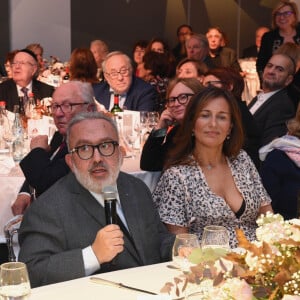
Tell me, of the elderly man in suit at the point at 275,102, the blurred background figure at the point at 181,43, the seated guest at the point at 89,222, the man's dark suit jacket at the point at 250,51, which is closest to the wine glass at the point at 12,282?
the seated guest at the point at 89,222

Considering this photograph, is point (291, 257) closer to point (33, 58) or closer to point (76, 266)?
point (76, 266)

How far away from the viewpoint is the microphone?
7.55 ft

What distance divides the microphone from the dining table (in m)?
0.20

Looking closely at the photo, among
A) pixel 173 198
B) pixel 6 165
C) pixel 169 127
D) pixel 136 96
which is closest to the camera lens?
pixel 173 198

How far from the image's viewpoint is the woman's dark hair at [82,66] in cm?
704

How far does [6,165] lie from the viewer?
413cm

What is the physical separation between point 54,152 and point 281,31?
461cm

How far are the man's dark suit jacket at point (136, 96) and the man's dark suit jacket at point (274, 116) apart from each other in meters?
1.28

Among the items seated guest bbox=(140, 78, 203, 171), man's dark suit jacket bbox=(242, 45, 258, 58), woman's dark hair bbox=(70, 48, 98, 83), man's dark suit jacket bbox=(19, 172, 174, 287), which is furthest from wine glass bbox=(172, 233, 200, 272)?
man's dark suit jacket bbox=(242, 45, 258, 58)

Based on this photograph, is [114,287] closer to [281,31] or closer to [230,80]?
[230,80]

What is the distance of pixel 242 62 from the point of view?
10.3 meters

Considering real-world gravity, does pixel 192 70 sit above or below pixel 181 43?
below

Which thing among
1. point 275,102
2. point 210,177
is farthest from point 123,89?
point 210,177

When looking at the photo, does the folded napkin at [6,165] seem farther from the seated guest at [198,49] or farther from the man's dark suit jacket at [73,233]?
the seated guest at [198,49]
